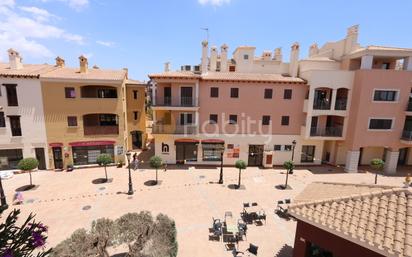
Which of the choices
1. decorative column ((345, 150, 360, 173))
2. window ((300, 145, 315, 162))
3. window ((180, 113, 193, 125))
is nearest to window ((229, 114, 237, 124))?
window ((180, 113, 193, 125))

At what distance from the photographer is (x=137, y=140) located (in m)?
29.5

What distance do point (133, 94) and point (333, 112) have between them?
24576mm

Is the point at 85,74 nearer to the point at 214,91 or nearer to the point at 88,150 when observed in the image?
the point at 88,150

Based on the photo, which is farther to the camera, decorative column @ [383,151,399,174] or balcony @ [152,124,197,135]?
decorative column @ [383,151,399,174]

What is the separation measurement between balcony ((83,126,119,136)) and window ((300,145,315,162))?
Answer: 22.6 meters

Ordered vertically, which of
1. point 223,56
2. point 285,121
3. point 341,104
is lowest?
point 285,121

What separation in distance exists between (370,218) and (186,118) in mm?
18760

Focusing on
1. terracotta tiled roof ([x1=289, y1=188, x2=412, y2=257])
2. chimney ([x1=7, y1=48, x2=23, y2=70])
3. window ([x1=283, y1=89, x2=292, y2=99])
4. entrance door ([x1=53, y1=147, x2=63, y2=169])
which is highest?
chimney ([x1=7, y1=48, x2=23, y2=70])

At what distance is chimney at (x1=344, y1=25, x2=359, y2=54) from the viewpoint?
23.2 meters

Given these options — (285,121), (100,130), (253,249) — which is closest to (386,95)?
(285,121)

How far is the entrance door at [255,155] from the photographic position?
24453mm

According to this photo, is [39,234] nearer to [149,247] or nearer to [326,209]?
[149,247]

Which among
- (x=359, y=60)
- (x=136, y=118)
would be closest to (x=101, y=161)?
(x=136, y=118)

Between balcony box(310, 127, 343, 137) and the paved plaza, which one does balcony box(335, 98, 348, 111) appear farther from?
the paved plaza
